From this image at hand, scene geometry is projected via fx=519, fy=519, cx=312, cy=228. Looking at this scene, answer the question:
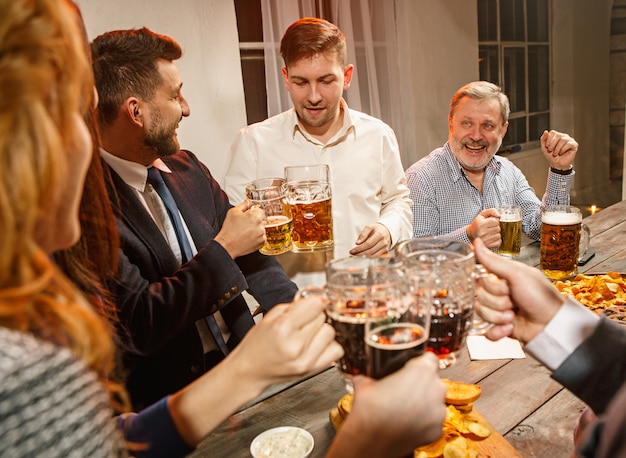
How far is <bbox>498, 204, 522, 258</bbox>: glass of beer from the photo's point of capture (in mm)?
2234

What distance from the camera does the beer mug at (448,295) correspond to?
93cm

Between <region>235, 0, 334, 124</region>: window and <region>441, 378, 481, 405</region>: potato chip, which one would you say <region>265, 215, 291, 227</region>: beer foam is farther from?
<region>235, 0, 334, 124</region>: window

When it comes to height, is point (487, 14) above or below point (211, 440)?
above

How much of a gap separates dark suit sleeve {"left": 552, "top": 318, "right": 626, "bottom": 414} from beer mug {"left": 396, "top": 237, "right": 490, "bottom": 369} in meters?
0.23

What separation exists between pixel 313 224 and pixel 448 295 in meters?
0.82

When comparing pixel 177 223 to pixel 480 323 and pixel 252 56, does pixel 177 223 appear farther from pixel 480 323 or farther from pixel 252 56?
pixel 252 56

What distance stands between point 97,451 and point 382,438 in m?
0.41

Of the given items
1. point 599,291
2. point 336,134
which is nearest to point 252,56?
point 336,134

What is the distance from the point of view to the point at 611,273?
6.66 feet

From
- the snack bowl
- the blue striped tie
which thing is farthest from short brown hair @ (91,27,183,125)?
the snack bowl

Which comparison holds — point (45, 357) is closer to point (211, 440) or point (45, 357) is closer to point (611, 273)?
point (211, 440)

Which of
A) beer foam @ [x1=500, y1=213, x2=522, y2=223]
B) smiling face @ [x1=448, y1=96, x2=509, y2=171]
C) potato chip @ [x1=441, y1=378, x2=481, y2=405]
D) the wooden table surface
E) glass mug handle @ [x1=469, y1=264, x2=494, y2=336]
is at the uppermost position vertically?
smiling face @ [x1=448, y1=96, x2=509, y2=171]

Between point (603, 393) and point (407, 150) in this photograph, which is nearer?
point (603, 393)

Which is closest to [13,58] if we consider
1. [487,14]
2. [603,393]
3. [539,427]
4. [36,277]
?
[36,277]
